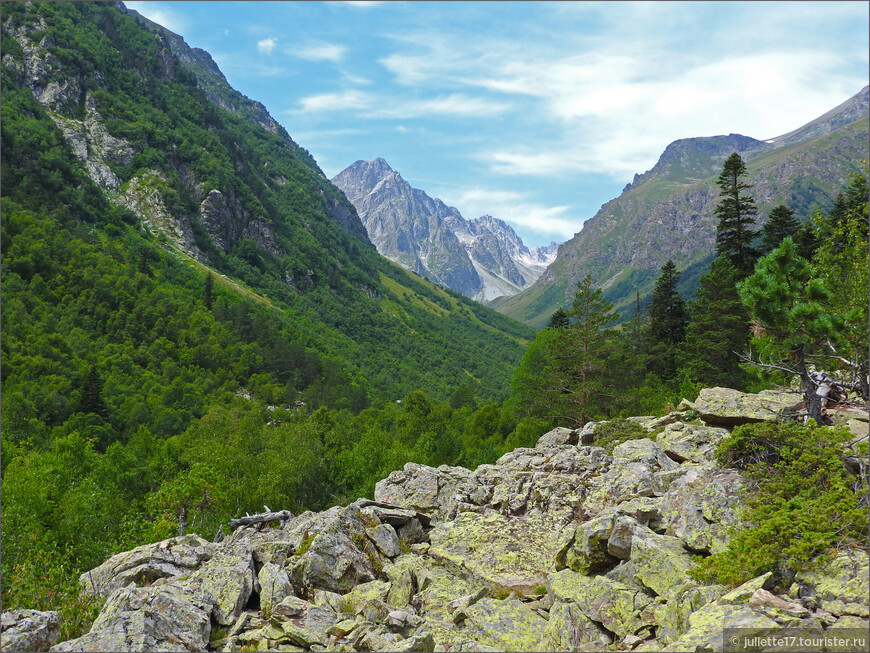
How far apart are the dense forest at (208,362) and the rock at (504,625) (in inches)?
473

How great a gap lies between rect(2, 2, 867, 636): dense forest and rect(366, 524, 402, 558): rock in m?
9.70

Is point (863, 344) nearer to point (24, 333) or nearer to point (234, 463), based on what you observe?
point (234, 463)

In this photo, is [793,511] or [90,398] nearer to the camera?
[793,511]

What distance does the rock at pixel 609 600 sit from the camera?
12.6m

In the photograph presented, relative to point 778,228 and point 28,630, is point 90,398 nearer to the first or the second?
point 28,630

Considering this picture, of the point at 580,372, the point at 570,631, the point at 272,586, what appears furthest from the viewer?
the point at 580,372

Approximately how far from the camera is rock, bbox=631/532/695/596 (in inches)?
523

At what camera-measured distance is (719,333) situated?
41.5 metres

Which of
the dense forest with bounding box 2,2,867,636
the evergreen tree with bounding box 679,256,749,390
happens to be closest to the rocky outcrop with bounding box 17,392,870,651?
the dense forest with bounding box 2,2,867,636

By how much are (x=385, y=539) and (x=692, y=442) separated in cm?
1513

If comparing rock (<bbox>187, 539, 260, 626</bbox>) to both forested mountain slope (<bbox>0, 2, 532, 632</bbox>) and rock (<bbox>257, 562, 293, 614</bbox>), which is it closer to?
rock (<bbox>257, 562, 293, 614</bbox>)

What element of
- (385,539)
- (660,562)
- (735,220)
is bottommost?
(385,539)

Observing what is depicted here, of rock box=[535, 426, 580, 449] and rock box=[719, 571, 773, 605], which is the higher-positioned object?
rock box=[719, 571, 773, 605]

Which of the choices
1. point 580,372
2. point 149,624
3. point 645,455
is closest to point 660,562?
point 645,455
